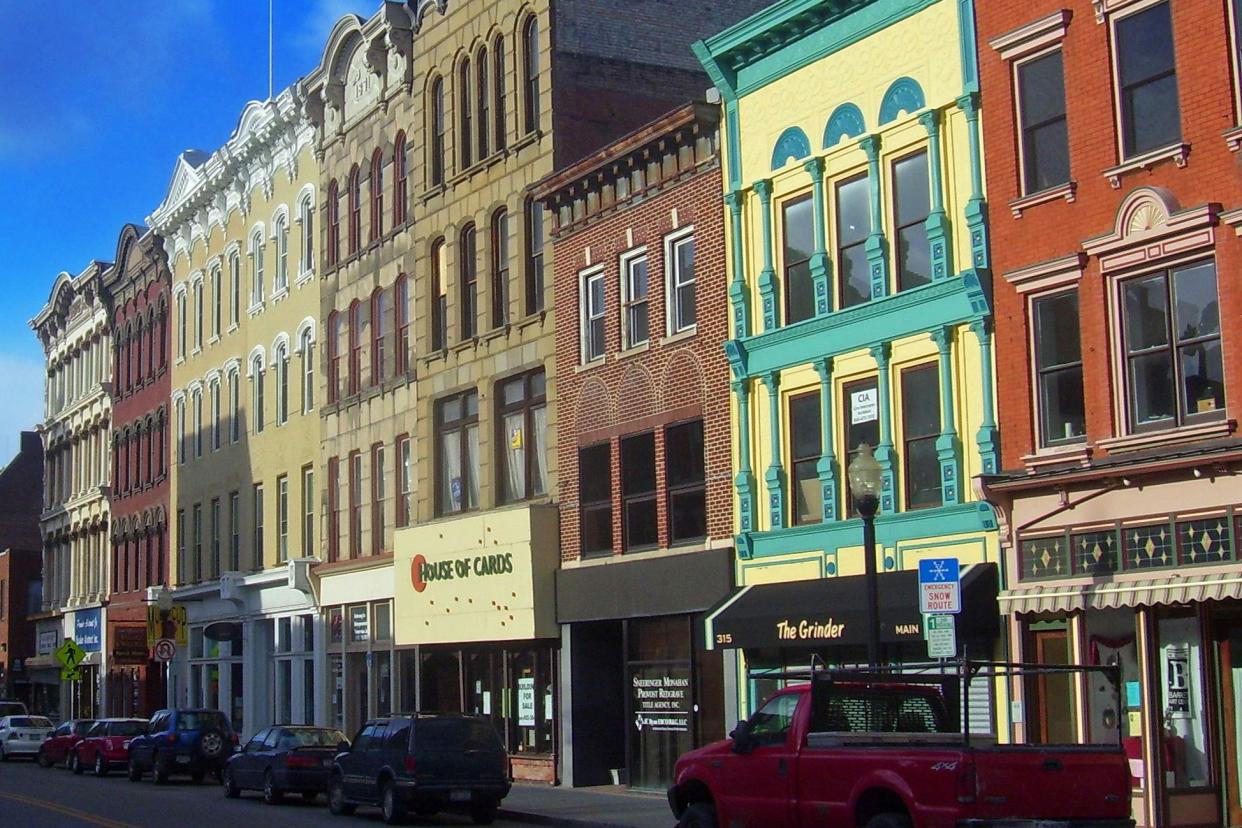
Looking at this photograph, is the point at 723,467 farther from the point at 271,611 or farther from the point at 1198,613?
the point at 271,611

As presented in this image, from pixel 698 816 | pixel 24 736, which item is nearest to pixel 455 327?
pixel 698 816

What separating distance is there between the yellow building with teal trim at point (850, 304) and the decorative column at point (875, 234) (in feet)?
0.13

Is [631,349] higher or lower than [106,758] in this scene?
higher

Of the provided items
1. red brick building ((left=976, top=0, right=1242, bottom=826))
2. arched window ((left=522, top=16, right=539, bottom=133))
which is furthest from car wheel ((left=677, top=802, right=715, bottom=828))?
arched window ((left=522, top=16, right=539, bottom=133))

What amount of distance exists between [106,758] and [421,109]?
16.4 meters

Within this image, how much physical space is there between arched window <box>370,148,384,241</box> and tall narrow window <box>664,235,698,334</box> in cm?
1279

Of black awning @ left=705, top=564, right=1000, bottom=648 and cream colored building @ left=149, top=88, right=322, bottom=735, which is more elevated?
cream colored building @ left=149, top=88, right=322, bottom=735

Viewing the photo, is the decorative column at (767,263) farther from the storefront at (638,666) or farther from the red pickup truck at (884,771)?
the red pickup truck at (884,771)

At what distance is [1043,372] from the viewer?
2100 cm

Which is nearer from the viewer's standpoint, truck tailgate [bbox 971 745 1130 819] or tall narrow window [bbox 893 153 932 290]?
truck tailgate [bbox 971 745 1130 819]

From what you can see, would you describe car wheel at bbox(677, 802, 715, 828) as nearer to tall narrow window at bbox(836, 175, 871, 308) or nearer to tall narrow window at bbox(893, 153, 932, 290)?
tall narrow window at bbox(893, 153, 932, 290)

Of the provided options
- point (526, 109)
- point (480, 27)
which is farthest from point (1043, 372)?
point (480, 27)

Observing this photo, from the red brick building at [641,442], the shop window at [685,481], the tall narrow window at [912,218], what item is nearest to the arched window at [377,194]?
the red brick building at [641,442]

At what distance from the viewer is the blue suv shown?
35531 mm
